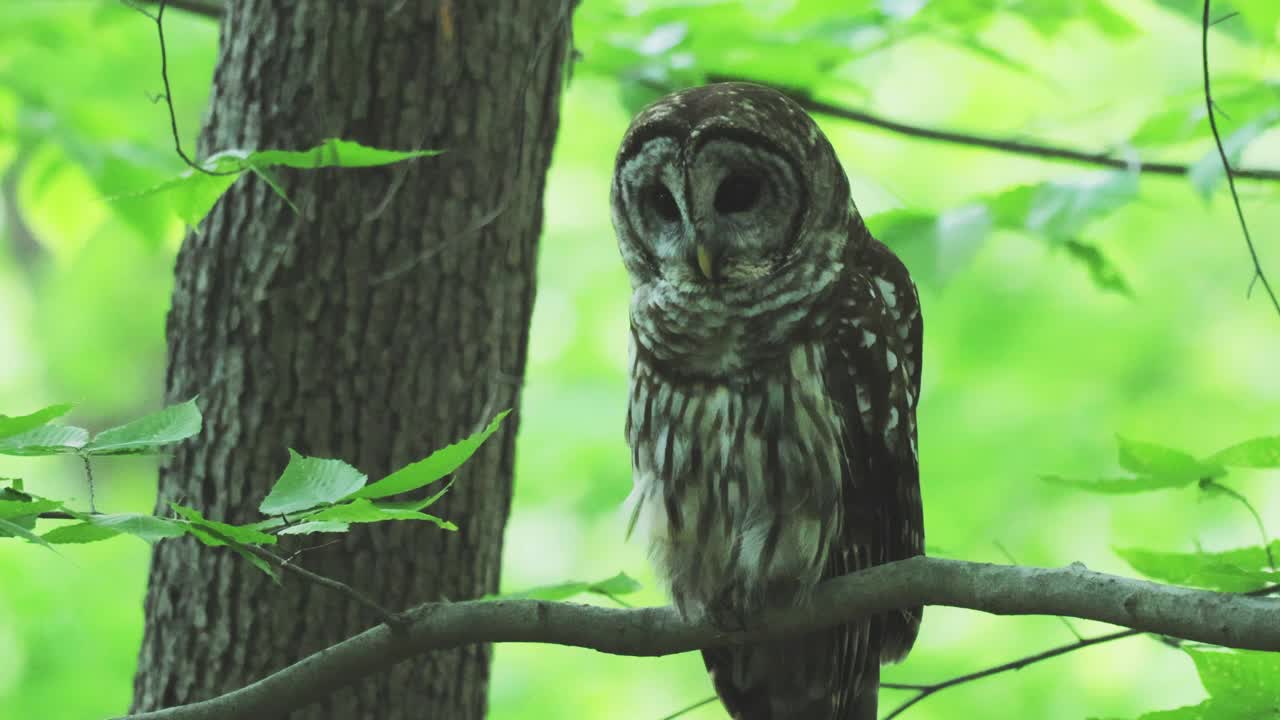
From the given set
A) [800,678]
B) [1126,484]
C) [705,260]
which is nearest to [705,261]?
[705,260]

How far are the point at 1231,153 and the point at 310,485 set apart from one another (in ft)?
6.78

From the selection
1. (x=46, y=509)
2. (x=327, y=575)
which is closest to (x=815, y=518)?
(x=327, y=575)

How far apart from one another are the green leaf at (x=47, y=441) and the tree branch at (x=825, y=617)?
0.52m

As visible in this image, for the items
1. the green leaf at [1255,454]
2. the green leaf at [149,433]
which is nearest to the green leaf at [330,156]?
the green leaf at [149,433]

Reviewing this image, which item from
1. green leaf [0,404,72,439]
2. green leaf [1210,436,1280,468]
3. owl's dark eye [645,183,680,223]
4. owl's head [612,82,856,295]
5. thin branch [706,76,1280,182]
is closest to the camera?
green leaf [0,404,72,439]

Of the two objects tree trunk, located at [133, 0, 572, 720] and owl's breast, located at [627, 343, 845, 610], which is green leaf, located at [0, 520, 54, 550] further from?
owl's breast, located at [627, 343, 845, 610]

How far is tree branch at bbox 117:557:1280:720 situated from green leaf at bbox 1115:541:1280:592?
0.58 feet

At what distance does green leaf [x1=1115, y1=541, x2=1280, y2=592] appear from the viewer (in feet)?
6.15

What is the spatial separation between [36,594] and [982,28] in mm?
5274

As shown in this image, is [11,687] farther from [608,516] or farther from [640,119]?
[640,119]

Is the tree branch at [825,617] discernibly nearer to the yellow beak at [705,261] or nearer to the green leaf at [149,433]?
the green leaf at [149,433]

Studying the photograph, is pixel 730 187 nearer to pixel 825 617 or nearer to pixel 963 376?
pixel 825 617

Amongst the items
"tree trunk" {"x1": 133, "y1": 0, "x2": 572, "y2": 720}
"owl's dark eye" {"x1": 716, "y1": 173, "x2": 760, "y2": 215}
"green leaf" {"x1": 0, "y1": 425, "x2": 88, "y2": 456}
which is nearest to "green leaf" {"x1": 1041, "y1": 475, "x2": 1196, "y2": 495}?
"owl's dark eye" {"x1": 716, "y1": 173, "x2": 760, "y2": 215}

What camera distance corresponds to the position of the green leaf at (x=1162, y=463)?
6.55ft
